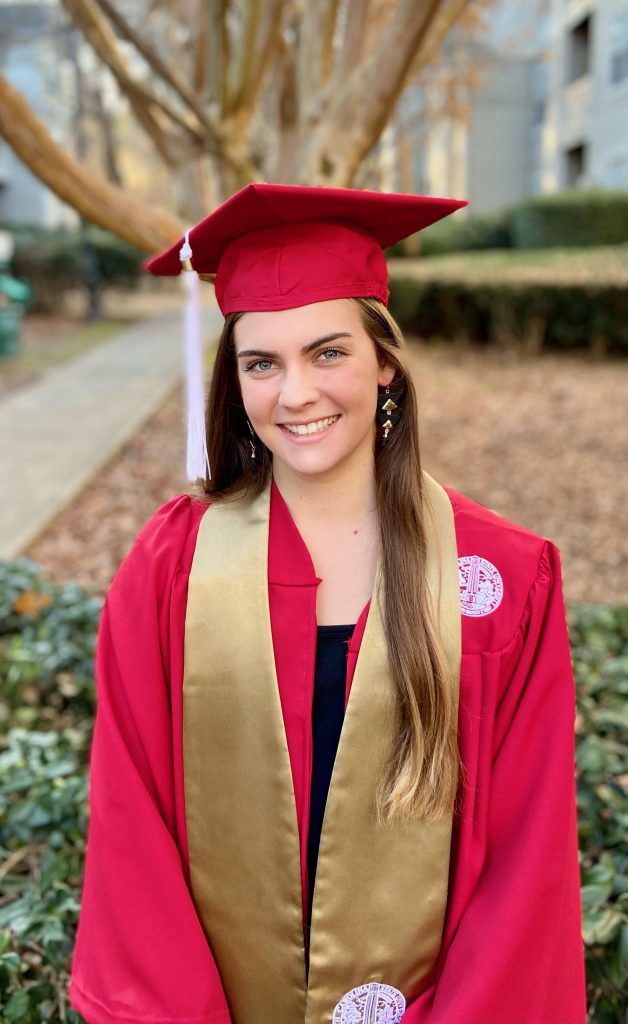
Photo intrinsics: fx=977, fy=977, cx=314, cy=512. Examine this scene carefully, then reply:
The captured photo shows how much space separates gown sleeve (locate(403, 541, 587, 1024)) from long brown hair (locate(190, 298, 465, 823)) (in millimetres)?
81

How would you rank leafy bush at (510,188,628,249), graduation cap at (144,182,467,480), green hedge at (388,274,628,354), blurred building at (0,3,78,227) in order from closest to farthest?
graduation cap at (144,182,467,480) → green hedge at (388,274,628,354) → leafy bush at (510,188,628,249) → blurred building at (0,3,78,227)

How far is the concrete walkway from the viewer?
20.4ft

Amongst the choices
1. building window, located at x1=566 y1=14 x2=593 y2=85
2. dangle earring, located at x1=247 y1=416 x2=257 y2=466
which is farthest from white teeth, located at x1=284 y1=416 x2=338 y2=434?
building window, located at x1=566 y1=14 x2=593 y2=85

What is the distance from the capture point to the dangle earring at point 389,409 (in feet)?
5.51

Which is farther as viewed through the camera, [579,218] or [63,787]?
[579,218]

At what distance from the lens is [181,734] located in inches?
62.7

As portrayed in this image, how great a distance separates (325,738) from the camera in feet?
5.21

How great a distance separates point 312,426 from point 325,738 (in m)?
0.51

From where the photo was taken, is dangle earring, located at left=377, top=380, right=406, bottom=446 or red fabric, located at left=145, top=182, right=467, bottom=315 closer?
red fabric, located at left=145, top=182, right=467, bottom=315

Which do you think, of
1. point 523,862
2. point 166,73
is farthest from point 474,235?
point 523,862

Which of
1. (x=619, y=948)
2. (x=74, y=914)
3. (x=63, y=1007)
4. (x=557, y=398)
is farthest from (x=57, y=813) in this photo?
(x=557, y=398)

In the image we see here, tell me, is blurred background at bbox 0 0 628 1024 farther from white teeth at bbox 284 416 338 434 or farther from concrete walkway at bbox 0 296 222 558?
Answer: white teeth at bbox 284 416 338 434

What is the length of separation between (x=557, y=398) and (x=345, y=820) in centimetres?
795

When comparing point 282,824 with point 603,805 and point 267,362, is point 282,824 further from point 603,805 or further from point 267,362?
point 603,805
